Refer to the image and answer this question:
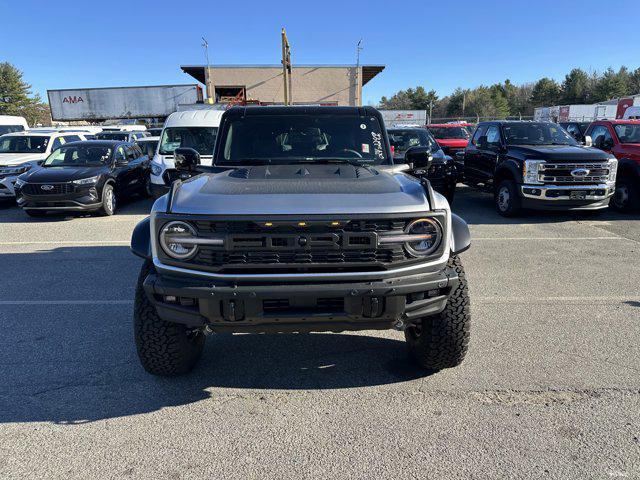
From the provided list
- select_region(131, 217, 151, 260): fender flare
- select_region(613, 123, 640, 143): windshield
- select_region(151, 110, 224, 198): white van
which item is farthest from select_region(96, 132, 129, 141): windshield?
select_region(131, 217, 151, 260): fender flare

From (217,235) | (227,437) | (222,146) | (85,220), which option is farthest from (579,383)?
(85,220)

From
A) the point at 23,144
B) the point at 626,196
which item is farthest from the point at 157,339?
the point at 23,144

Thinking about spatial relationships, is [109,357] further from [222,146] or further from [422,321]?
[422,321]

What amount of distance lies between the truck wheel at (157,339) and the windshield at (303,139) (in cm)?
156

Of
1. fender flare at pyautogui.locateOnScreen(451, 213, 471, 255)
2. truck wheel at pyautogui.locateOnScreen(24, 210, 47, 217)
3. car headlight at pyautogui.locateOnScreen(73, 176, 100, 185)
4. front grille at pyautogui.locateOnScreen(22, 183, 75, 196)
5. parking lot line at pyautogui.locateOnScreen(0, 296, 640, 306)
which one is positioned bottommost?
parking lot line at pyautogui.locateOnScreen(0, 296, 640, 306)

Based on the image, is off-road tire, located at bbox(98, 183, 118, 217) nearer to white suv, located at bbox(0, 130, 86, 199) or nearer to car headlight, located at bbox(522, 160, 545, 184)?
white suv, located at bbox(0, 130, 86, 199)

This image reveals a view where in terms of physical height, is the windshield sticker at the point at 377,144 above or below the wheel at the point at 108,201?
above

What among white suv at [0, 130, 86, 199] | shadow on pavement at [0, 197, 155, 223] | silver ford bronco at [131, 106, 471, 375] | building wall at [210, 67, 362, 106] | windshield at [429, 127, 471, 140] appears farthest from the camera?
building wall at [210, 67, 362, 106]

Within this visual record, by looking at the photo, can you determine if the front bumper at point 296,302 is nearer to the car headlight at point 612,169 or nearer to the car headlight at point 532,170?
Answer: the car headlight at point 532,170

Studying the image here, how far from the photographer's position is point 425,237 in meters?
2.80

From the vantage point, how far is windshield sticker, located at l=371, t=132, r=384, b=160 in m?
4.30

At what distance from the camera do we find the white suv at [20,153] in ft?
36.6

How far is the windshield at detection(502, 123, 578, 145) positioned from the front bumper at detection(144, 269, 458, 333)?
26.9ft

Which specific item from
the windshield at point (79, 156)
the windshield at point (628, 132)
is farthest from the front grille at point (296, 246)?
the windshield at point (628, 132)
